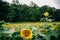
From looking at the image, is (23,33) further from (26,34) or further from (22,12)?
(22,12)

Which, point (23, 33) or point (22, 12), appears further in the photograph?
point (22, 12)

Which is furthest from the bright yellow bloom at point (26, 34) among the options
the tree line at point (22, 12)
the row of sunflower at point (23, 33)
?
the tree line at point (22, 12)

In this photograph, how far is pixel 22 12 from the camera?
1263cm

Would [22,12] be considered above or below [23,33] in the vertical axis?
below

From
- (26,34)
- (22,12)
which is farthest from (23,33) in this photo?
(22,12)

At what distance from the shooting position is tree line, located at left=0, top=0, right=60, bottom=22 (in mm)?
12256

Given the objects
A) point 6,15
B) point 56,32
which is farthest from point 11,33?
point 6,15

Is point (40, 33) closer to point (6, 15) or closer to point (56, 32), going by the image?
point (56, 32)

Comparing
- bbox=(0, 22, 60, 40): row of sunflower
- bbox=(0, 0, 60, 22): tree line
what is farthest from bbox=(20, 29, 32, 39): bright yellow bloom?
bbox=(0, 0, 60, 22): tree line

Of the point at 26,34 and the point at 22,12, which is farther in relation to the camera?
the point at 22,12

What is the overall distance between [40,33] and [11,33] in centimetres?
36

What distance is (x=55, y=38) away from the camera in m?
3.52

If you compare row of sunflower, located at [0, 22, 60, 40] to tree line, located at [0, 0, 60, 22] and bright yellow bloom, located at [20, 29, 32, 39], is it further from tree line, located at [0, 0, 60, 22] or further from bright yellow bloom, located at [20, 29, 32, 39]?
tree line, located at [0, 0, 60, 22]

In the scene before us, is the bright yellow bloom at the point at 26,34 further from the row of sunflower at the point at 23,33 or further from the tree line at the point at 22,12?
the tree line at the point at 22,12
